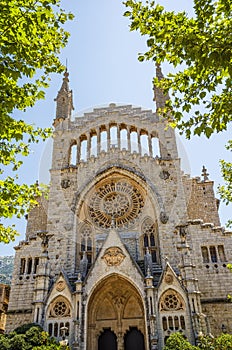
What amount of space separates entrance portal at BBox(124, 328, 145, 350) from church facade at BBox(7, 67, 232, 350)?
59 mm

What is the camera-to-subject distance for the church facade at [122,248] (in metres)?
18.6

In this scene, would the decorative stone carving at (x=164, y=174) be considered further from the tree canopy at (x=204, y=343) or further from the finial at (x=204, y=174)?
the tree canopy at (x=204, y=343)

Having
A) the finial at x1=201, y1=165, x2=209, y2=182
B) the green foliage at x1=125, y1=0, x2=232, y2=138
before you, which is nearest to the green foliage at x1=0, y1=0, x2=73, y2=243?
the green foliage at x1=125, y1=0, x2=232, y2=138

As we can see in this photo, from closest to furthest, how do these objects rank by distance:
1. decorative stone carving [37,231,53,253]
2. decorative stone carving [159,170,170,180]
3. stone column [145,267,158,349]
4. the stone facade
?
stone column [145,267,158,349] < decorative stone carving [37,231,53,253] < decorative stone carving [159,170,170,180] < the stone facade

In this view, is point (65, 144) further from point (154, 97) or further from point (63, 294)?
point (63, 294)

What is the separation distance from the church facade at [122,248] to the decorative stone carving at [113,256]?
60 millimetres

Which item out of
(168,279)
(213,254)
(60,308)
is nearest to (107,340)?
(60,308)

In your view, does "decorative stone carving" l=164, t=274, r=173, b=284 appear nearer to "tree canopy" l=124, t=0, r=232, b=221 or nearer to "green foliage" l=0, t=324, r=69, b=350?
"green foliage" l=0, t=324, r=69, b=350

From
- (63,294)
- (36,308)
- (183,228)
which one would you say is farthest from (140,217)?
(36,308)

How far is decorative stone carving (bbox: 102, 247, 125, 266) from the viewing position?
19.9m

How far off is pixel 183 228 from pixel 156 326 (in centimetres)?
617

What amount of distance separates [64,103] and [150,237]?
1398 cm

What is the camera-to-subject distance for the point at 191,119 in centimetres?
926

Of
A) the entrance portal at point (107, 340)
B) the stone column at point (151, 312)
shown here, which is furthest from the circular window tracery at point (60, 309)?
the stone column at point (151, 312)
